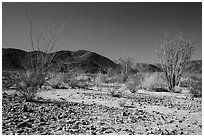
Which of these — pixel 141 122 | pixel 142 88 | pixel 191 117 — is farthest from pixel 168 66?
pixel 141 122

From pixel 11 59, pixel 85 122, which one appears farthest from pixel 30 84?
pixel 11 59

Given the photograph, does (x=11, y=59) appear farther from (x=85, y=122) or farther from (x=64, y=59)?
(x=85, y=122)

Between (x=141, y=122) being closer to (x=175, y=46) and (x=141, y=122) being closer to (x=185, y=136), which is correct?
(x=185, y=136)

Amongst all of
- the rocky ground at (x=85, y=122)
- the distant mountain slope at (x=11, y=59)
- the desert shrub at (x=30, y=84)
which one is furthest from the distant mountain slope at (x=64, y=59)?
the rocky ground at (x=85, y=122)

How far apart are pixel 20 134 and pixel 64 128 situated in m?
0.78

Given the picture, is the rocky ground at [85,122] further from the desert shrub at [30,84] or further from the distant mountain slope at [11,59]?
the distant mountain slope at [11,59]

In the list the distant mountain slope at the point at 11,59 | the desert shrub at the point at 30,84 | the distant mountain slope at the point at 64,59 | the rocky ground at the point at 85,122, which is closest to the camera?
the rocky ground at the point at 85,122

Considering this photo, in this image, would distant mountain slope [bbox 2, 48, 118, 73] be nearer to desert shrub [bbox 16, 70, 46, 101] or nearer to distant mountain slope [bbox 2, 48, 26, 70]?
distant mountain slope [bbox 2, 48, 26, 70]

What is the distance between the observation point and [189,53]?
15828mm

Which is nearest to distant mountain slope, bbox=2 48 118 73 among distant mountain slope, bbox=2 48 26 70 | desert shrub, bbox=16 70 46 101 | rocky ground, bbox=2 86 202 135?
distant mountain slope, bbox=2 48 26 70

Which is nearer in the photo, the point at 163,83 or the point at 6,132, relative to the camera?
the point at 6,132

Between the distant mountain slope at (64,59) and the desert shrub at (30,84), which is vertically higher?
the distant mountain slope at (64,59)

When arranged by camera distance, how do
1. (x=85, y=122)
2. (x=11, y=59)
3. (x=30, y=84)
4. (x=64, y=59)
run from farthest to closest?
(x=11, y=59), (x=64, y=59), (x=30, y=84), (x=85, y=122)

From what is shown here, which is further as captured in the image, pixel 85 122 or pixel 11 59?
pixel 11 59
